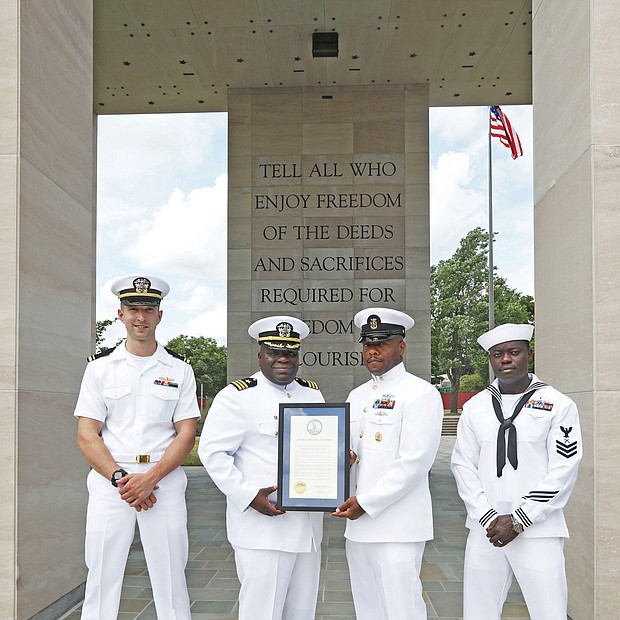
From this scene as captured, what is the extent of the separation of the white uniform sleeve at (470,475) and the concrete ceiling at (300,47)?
347 inches

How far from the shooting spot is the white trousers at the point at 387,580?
11.5 feet

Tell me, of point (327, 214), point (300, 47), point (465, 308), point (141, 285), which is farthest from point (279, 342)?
point (465, 308)

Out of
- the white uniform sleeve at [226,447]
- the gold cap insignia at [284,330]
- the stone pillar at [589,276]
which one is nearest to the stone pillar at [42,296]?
the white uniform sleeve at [226,447]

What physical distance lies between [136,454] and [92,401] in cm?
37

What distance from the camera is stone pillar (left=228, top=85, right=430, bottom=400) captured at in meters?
13.6

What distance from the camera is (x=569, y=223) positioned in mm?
4762

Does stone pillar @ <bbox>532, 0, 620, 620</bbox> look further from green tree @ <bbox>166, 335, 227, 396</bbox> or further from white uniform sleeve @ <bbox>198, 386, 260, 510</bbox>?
green tree @ <bbox>166, 335, 227, 396</bbox>

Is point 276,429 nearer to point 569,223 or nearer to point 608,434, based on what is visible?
point 608,434

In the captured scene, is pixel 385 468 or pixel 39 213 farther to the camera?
pixel 39 213

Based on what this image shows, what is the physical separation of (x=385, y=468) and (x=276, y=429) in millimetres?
575

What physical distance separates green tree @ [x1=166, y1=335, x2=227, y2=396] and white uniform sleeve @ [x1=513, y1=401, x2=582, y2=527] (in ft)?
152

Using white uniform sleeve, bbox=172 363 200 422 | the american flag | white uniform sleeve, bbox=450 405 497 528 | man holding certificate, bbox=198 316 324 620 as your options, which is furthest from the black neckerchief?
the american flag

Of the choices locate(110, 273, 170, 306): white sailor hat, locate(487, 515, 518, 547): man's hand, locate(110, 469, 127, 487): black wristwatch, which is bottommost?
locate(487, 515, 518, 547): man's hand

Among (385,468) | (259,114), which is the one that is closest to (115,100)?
(259,114)
